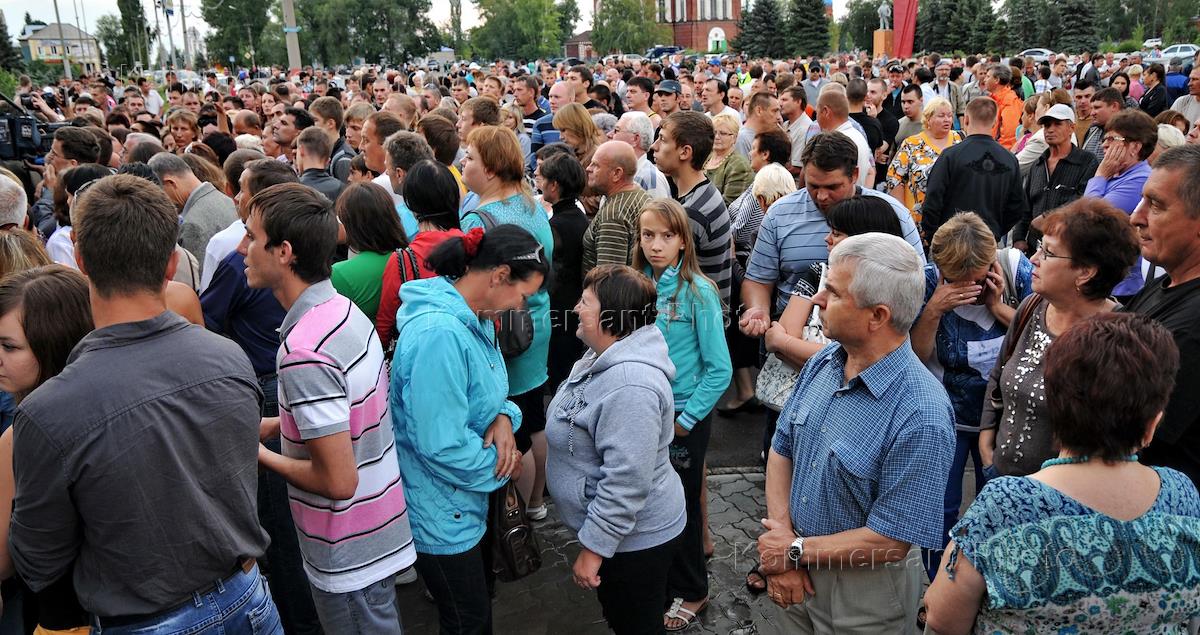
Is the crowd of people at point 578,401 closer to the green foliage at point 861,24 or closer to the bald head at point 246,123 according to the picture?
the bald head at point 246,123

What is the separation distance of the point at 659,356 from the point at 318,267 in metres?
1.18

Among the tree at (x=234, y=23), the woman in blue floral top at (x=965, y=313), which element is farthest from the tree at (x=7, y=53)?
the woman in blue floral top at (x=965, y=313)

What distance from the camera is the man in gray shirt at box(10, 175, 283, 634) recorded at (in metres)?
1.85

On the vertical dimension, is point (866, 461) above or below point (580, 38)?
below

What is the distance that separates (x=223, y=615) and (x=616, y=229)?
2730 mm

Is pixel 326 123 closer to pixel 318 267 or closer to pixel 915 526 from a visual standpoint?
pixel 318 267

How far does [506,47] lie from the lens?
83.5 meters

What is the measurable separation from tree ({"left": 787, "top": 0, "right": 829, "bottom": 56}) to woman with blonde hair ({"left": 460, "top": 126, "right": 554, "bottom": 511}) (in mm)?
60096

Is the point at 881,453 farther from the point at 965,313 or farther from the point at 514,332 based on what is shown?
the point at 514,332

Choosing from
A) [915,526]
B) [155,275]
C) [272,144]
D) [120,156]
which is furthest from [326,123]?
[915,526]

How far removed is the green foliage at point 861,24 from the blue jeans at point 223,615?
73.4 metres

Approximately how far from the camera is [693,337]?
11.7 feet

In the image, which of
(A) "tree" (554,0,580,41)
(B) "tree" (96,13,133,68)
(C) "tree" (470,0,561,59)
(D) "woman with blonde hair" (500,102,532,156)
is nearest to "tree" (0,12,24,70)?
(B) "tree" (96,13,133,68)

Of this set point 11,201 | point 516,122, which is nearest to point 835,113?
point 516,122
